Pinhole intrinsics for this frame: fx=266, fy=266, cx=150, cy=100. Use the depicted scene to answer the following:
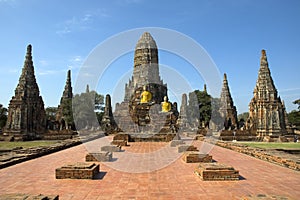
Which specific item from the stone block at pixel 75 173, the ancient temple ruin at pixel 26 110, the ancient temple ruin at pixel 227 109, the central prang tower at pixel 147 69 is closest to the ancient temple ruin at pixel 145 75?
the central prang tower at pixel 147 69

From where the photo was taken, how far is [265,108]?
3025cm

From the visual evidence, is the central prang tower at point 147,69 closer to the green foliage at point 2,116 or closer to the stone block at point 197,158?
the green foliage at point 2,116

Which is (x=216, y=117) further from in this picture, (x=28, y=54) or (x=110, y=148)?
(x=110, y=148)

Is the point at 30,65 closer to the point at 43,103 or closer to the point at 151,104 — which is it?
the point at 43,103

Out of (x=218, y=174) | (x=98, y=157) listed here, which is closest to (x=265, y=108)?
(x=98, y=157)

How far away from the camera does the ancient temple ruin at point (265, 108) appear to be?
29469 mm

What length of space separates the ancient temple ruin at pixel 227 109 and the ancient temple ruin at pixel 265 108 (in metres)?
9.00

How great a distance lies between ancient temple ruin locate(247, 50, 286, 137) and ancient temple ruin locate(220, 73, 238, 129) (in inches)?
354

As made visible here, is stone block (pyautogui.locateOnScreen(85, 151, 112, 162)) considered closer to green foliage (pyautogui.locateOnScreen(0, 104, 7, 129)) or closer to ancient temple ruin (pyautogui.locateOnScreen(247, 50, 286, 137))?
ancient temple ruin (pyautogui.locateOnScreen(247, 50, 286, 137))

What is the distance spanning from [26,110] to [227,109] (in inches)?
1173

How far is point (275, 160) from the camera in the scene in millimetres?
10242

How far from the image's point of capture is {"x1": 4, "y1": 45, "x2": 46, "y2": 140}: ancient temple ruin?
27531 millimetres

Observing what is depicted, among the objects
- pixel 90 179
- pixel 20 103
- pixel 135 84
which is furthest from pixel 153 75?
pixel 90 179

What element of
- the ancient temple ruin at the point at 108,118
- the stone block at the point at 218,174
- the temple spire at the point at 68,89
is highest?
the temple spire at the point at 68,89
